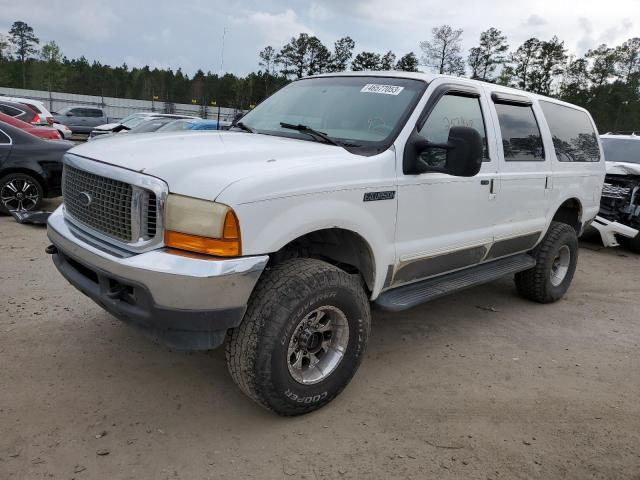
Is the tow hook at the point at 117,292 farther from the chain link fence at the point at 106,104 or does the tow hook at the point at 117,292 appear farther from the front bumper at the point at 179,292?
the chain link fence at the point at 106,104

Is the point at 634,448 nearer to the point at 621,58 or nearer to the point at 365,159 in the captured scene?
the point at 365,159

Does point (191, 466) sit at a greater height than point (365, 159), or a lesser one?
lesser

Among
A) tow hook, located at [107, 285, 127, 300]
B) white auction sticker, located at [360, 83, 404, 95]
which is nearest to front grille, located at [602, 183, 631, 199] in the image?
white auction sticker, located at [360, 83, 404, 95]

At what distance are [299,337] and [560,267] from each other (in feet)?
12.3

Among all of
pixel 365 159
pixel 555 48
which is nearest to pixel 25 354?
pixel 365 159

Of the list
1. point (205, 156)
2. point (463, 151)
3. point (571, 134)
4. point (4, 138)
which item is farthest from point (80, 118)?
point (463, 151)

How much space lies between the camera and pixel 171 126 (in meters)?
13.6

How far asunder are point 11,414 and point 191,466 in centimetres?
111

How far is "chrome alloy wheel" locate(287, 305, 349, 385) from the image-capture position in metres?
2.96

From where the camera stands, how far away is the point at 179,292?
247 centimetres

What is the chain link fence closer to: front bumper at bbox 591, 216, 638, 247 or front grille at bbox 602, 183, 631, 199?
front grille at bbox 602, 183, 631, 199

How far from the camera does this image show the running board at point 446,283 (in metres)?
3.48

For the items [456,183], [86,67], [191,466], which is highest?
[86,67]

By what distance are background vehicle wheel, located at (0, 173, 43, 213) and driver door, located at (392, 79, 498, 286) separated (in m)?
6.38
